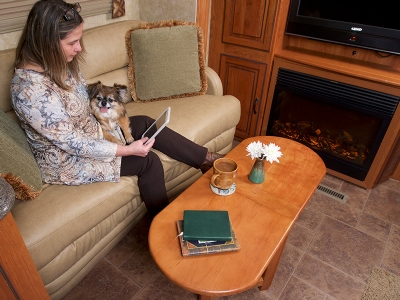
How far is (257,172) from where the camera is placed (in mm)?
1461

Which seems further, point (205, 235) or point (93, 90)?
point (93, 90)

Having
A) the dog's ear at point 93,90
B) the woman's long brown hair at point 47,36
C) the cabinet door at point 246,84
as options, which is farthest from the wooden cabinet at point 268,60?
the woman's long brown hair at point 47,36

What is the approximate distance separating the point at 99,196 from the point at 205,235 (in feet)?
1.89

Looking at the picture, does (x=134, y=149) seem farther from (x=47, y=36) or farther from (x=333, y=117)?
(x=333, y=117)

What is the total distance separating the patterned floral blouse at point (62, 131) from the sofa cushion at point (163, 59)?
2.06 feet

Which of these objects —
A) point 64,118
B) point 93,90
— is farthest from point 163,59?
point 64,118

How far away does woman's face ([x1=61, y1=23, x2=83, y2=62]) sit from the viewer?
1.26 m

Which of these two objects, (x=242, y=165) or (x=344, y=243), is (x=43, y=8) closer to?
(x=242, y=165)

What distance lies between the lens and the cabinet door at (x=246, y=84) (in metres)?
2.45

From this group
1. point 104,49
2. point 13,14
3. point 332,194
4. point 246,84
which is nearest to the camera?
point 13,14

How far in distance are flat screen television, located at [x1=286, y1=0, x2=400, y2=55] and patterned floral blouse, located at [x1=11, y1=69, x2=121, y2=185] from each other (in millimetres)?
1638

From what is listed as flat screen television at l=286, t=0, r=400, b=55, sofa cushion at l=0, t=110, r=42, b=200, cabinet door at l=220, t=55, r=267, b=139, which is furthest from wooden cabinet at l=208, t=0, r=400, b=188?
sofa cushion at l=0, t=110, r=42, b=200

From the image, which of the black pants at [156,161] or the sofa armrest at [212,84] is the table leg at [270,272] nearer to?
the black pants at [156,161]

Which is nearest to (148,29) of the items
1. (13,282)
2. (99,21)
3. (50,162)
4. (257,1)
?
(99,21)
